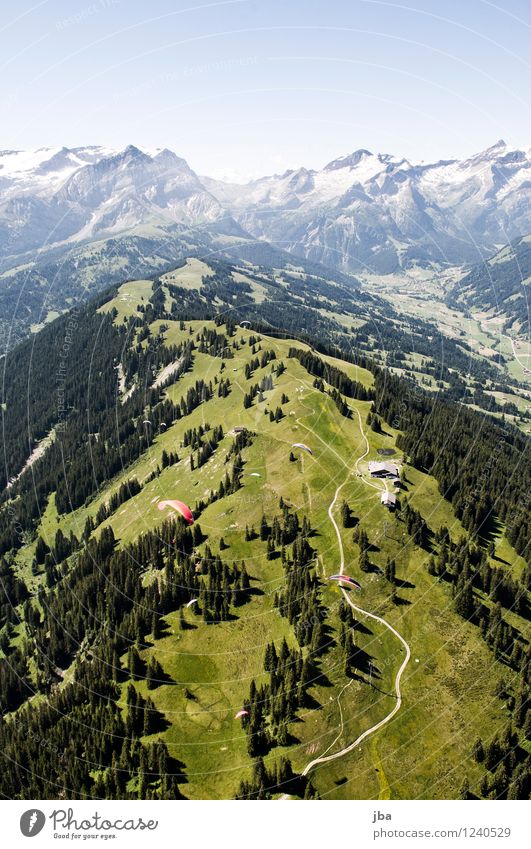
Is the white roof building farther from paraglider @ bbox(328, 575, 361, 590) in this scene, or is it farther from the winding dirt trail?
Answer: paraglider @ bbox(328, 575, 361, 590)

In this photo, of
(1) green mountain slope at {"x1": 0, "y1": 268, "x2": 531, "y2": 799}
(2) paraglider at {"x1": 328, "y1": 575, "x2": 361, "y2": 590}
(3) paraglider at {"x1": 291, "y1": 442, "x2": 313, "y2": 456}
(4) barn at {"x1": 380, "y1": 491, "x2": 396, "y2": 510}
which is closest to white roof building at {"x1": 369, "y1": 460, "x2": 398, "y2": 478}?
(1) green mountain slope at {"x1": 0, "y1": 268, "x2": 531, "y2": 799}

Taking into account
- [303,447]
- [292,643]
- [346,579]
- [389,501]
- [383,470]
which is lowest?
[292,643]

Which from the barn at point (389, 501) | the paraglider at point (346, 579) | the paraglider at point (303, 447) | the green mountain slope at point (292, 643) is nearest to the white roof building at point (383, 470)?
the green mountain slope at point (292, 643)

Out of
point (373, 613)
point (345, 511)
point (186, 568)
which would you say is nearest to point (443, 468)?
point (345, 511)

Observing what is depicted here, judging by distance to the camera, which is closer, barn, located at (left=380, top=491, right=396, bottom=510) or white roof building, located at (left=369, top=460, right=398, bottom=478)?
barn, located at (left=380, top=491, right=396, bottom=510)

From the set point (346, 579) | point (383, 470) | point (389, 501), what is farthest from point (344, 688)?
point (383, 470)

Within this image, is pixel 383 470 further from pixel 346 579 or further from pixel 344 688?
pixel 344 688

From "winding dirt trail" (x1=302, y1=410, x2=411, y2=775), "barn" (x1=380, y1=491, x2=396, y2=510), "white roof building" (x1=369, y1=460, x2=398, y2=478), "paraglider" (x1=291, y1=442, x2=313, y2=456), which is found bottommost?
"winding dirt trail" (x1=302, y1=410, x2=411, y2=775)

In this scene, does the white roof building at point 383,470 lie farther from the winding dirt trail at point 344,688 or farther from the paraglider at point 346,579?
the paraglider at point 346,579

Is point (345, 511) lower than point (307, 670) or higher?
higher

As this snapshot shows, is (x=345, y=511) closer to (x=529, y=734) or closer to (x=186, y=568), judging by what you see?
(x=186, y=568)

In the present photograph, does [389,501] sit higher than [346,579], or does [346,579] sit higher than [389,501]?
[389,501]
